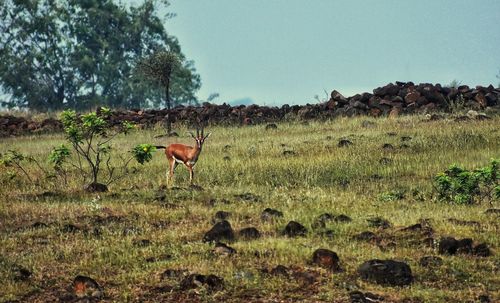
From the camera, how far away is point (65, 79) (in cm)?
6350

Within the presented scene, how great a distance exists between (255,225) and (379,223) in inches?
76.8

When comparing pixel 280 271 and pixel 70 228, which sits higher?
pixel 70 228

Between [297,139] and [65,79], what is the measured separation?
3998 cm

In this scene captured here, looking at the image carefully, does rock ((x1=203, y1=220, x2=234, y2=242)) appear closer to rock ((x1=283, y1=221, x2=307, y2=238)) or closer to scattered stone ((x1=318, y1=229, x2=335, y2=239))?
rock ((x1=283, y1=221, x2=307, y2=238))

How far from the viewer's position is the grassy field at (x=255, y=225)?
9.86 meters

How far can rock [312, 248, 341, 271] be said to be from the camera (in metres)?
10.3

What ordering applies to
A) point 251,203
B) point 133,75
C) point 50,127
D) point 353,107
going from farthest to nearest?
point 133,75 → point 50,127 → point 353,107 → point 251,203

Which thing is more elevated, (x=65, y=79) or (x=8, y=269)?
(x=65, y=79)

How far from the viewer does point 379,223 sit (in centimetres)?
1300

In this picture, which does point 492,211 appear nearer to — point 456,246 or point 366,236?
point 366,236

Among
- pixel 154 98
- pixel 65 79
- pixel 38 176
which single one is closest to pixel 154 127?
pixel 38 176

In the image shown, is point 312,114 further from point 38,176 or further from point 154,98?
point 154,98

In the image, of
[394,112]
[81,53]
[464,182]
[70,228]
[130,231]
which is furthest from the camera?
[81,53]

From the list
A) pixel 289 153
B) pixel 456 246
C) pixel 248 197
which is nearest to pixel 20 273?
pixel 456 246
